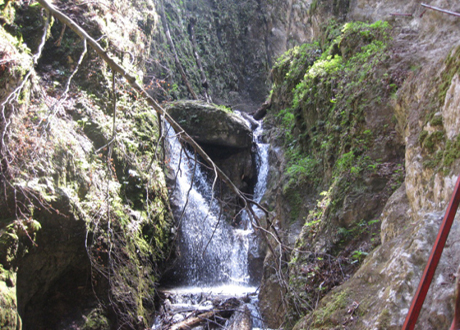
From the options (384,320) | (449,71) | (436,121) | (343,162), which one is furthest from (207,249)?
(384,320)

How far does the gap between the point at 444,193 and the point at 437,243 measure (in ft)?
7.66

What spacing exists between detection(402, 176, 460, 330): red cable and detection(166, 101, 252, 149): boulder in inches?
515

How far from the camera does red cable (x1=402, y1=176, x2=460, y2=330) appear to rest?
752mm

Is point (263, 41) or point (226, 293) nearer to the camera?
point (226, 293)

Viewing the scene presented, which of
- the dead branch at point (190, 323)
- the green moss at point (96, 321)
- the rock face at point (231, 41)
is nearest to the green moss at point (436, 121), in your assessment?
the dead branch at point (190, 323)

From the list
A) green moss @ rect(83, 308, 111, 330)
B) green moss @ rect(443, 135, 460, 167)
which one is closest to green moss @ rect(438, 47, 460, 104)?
green moss @ rect(443, 135, 460, 167)

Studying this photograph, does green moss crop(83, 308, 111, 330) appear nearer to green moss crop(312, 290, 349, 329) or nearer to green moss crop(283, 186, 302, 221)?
green moss crop(312, 290, 349, 329)

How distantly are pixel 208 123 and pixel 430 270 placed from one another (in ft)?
43.5

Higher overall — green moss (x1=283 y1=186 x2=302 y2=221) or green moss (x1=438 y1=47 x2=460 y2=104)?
green moss (x1=438 y1=47 x2=460 y2=104)

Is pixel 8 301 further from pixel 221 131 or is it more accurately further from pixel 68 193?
pixel 221 131

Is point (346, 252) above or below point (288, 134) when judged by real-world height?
below

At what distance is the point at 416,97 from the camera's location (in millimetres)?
4160

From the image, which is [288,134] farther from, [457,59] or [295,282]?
[457,59]

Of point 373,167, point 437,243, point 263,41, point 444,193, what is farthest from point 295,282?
point 263,41
